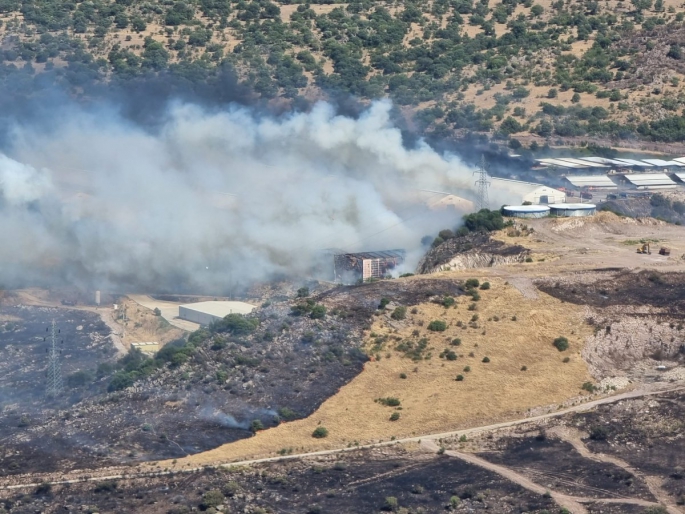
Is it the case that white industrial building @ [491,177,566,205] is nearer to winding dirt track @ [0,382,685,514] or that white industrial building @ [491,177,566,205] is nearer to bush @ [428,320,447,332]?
bush @ [428,320,447,332]

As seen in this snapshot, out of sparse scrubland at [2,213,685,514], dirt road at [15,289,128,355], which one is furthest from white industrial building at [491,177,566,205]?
dirt road at [15,289,128,355]

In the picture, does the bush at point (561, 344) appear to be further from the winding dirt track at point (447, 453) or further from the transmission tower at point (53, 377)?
the transmission tower at point (53, 377)

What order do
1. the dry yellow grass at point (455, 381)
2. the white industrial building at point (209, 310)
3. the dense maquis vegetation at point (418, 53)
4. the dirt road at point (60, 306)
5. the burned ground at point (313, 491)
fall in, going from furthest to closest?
the dense maquis vegetation at point (418, 53) → the dirt road at point (60, 306) → the white industrial building at point (209, 310) → the dry yellow grass at point (455, 381) → the burned ground at point (313, 491)

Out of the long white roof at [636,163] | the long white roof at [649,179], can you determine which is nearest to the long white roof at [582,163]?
the long white roof at [649,179]

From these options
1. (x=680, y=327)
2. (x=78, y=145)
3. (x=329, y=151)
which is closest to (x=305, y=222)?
(x=329, y=151)

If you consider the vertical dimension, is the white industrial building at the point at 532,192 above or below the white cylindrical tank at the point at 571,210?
above
